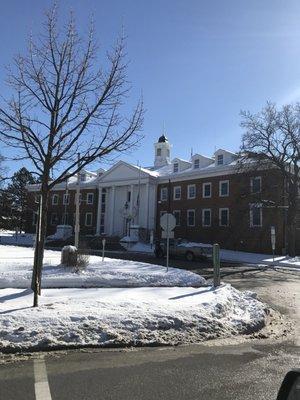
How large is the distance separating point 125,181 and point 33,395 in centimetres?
5816

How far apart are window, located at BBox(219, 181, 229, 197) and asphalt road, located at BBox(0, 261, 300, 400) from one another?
44411mm

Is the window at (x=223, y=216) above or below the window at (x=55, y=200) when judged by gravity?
below

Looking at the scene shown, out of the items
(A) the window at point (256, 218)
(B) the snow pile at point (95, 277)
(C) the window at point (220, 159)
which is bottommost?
(B) the snow pile at point (95, 277)

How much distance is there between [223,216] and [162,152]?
20.5m

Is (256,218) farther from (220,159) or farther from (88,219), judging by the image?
(88,219)

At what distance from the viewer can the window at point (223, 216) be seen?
173 ft

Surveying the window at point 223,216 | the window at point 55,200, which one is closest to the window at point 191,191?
the window at point 223,216

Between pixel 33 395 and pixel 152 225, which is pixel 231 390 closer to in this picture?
pixel 33 395

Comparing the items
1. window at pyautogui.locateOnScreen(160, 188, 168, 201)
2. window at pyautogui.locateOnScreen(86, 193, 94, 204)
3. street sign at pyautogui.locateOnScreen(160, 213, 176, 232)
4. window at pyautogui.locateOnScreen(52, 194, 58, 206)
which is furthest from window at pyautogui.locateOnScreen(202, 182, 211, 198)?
street sign at pyautogui.locateOnScreen(160, 213, 176, 232)

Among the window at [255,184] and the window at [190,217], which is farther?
the window at [190,217]

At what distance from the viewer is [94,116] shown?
12.9 metres

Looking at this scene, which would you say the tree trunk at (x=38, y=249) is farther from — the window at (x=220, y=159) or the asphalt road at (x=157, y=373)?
the window at (x=220, y=159)

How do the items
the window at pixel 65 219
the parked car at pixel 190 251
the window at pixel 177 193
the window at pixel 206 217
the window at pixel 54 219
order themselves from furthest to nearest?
the window at pixel 54 219
the window at pixel 65 219
the window at pixel 177 193
the window at pixel 206 217
the parked car at pixel 190 251

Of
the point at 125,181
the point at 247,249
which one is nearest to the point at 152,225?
the point at 125,181
